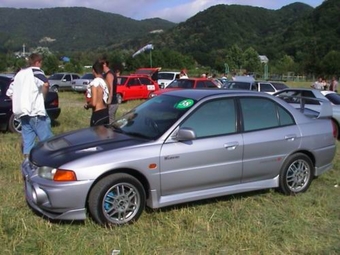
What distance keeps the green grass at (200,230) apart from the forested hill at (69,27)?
120m

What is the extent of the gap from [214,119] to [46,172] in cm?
200

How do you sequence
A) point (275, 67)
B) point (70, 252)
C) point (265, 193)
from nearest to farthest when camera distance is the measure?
point (70, 252)
point (265, 193)
point (275, 67)

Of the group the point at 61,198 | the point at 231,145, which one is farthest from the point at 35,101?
the point at 231,145

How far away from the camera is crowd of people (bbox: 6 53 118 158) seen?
636 centimetres

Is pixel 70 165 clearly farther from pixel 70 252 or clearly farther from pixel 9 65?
pixel 9 65

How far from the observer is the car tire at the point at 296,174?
5738 mm

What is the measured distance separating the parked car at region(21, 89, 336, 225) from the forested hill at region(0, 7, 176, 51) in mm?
119334

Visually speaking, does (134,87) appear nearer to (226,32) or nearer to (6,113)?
(6,113)

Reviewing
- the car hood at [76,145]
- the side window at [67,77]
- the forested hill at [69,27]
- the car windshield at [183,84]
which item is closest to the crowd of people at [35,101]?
the car hood at [76,145]

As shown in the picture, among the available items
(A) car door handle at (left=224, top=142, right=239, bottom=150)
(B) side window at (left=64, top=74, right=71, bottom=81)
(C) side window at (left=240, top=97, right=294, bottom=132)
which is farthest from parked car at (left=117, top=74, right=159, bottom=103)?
(A) car door handle at (left=224, top=142, right=239, bottom=150)

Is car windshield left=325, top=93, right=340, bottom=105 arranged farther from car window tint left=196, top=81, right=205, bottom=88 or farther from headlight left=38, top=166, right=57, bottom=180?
headlight left=38, top=166, right=57, bottom=180

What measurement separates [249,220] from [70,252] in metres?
1.96

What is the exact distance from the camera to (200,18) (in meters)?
124

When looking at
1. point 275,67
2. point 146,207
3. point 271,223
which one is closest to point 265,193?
point 271,223
